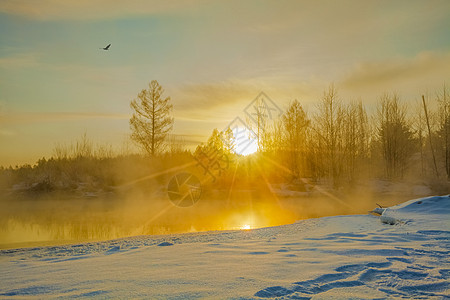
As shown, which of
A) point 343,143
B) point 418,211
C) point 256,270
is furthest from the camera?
point 343,143

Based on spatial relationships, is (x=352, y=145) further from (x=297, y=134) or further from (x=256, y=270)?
(x=256, y=270)

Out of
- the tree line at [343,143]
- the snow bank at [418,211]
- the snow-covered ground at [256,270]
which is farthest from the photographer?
the tree line at [343,143]

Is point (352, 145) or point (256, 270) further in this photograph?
point (352, 145)

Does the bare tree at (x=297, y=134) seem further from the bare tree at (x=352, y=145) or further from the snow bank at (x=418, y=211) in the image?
the snow bank at (x=418, y=211)

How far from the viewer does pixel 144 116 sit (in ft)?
71.8

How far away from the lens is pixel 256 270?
2.60 meters

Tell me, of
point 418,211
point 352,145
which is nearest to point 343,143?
point 352,145

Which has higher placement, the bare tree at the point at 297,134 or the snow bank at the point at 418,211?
the bare tree at the point at 297,134

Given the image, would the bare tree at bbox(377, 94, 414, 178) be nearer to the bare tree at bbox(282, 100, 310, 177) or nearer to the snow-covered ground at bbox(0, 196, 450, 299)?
the bare tree at bbox(282, 100, 310, 177)

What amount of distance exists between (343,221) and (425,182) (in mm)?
14651

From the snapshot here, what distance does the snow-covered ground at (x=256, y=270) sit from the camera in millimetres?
2115

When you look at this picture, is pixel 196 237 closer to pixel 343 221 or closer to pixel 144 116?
pixel 343 221

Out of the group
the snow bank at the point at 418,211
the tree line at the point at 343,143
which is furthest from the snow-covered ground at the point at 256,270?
the tree line at the point at 343,143

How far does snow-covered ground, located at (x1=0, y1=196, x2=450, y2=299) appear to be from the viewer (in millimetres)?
2115
